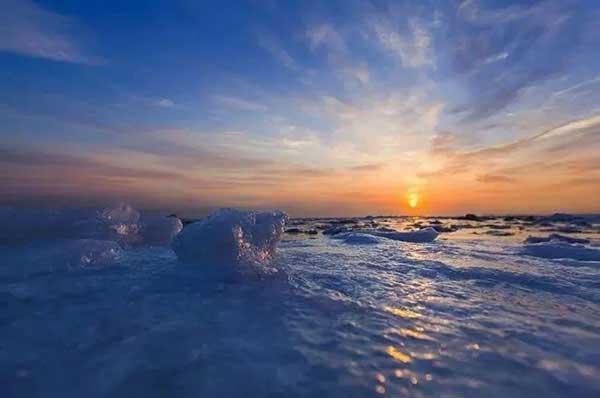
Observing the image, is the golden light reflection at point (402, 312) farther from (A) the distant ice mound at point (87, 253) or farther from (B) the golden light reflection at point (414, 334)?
(A) the distant ice mound at point (87, 253)

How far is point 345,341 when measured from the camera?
354cm

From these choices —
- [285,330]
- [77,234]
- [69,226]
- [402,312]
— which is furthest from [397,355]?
[69,226]

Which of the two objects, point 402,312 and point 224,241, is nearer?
point 402,312

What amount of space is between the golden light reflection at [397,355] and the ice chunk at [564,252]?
956 centimetres

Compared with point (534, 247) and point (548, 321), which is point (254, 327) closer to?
point (548, 321)

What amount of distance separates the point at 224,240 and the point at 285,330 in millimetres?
3756

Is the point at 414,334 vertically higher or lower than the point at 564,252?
lower

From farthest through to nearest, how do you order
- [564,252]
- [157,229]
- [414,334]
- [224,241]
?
[157,229] < [564,252] < [224,241] < [414,334]

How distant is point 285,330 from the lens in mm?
3854

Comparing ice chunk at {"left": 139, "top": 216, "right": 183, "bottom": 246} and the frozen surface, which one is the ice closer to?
ice chunk at {"left": 139, "top": 216, "right": 183, "bottom": 246}

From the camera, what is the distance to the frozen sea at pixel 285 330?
274 centimetres

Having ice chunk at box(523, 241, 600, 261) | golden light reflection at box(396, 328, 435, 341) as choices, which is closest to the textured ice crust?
golden light reflection at box(396, 328, 435, 341)

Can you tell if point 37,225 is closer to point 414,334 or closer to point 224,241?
point 224,241

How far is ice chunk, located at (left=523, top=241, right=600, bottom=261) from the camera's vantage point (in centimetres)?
1030
